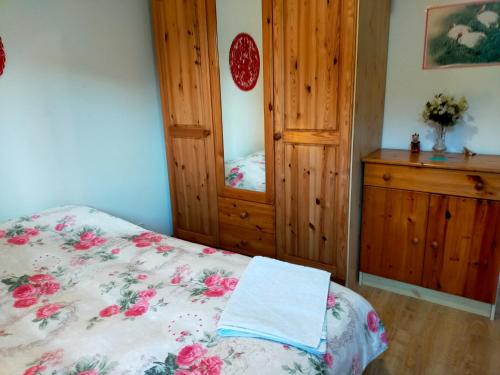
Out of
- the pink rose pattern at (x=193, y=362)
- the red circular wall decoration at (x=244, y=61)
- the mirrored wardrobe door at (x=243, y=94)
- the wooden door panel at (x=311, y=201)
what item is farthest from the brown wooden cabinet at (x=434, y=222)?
the pink rose pattern at (x=193, y=362)

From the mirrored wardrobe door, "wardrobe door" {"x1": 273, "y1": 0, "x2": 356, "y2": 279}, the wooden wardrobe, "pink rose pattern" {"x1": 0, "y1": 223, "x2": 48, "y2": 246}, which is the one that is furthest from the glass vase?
"pink rose pattern" {"x1": 0, "y1": 223, "x2": 48, "y2": 246}

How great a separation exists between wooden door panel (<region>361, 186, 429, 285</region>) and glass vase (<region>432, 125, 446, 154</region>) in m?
0.42

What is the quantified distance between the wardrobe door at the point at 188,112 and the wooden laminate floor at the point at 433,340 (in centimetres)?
143

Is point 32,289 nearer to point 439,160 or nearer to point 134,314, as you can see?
point 134,314

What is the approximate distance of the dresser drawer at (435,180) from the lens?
5.98ft

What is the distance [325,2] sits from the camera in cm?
187

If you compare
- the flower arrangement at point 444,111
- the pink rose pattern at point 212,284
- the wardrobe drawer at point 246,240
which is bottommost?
the wardrobe drawer at point 246,240

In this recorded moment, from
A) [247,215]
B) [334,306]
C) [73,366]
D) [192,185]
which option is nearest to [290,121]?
[247,215]

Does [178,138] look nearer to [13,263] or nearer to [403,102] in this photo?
[13,263]

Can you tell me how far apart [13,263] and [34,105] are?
37.8 inches

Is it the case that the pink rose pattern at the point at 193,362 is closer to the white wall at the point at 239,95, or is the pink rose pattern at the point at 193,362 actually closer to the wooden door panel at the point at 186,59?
the white wall at the point at 239,95

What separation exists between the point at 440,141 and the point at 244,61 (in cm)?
137

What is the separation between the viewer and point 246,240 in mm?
2602

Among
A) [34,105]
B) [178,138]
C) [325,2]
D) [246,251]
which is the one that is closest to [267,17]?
[325,2]
